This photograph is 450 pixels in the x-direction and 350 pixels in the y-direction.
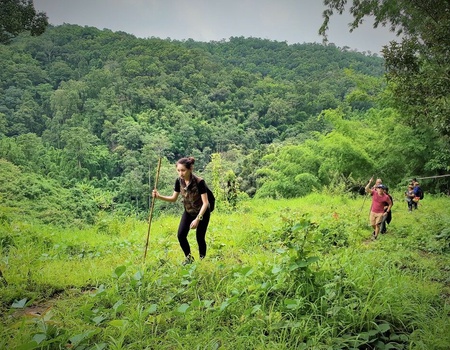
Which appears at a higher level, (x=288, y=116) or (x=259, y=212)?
(x=288, y=116)

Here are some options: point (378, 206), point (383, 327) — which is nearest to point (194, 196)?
point (383, 327)

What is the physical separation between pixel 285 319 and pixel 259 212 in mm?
8279

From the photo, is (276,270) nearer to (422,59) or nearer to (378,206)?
(378,206)

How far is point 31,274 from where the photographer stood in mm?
4312

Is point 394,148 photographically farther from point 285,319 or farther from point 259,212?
point 285,319

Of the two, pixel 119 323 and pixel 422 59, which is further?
pixel 422 59

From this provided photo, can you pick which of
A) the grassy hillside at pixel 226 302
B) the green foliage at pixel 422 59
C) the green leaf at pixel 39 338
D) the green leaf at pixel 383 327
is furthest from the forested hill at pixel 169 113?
the green leaf at pixel 39 338

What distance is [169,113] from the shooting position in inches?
2618

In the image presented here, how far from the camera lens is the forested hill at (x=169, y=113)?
2112 centimetres

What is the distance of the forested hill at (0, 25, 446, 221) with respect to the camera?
69.3ft

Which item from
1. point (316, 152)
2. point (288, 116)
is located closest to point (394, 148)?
point (316, 152)

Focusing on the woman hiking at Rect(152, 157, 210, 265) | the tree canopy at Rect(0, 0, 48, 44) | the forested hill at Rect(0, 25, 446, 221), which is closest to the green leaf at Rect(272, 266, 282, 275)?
the woman hiking at Rect(152, 157, 210, 265)

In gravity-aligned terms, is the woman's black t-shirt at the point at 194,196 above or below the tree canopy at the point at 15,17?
below

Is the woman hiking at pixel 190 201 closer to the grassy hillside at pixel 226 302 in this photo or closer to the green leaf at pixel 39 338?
the grassy hillside at pixel 226 302
